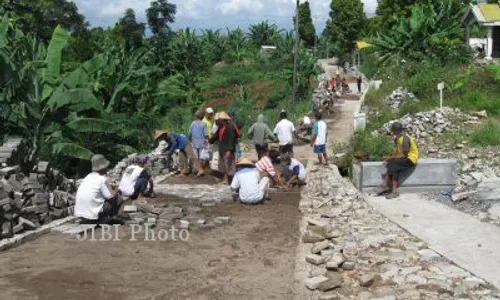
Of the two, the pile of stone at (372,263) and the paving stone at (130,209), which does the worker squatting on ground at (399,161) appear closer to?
the pile of stone at (372,263)

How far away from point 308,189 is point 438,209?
2822 mm

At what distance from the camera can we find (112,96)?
20.2m

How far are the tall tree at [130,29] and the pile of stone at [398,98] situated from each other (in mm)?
25193

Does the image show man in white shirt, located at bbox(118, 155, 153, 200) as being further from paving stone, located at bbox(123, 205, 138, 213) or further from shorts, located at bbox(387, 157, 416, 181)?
shorts, located at bbox(387, 157, 416, 181)

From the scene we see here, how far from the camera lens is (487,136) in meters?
14.3

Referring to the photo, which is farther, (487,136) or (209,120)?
(487,136)

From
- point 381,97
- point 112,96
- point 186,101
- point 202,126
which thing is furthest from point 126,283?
point 186,101

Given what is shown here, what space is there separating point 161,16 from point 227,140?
115ft

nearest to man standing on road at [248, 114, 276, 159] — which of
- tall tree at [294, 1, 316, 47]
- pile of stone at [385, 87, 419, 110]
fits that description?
pile of stone at [385, 87, 419, 110]

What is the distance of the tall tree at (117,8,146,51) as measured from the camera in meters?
43.6

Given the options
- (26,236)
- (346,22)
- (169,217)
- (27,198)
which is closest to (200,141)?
(169,217)

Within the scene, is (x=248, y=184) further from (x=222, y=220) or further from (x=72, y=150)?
(x=72, y=150)

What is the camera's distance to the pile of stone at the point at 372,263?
6082mm

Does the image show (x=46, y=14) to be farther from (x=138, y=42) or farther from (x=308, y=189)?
(x=308, y=189)
